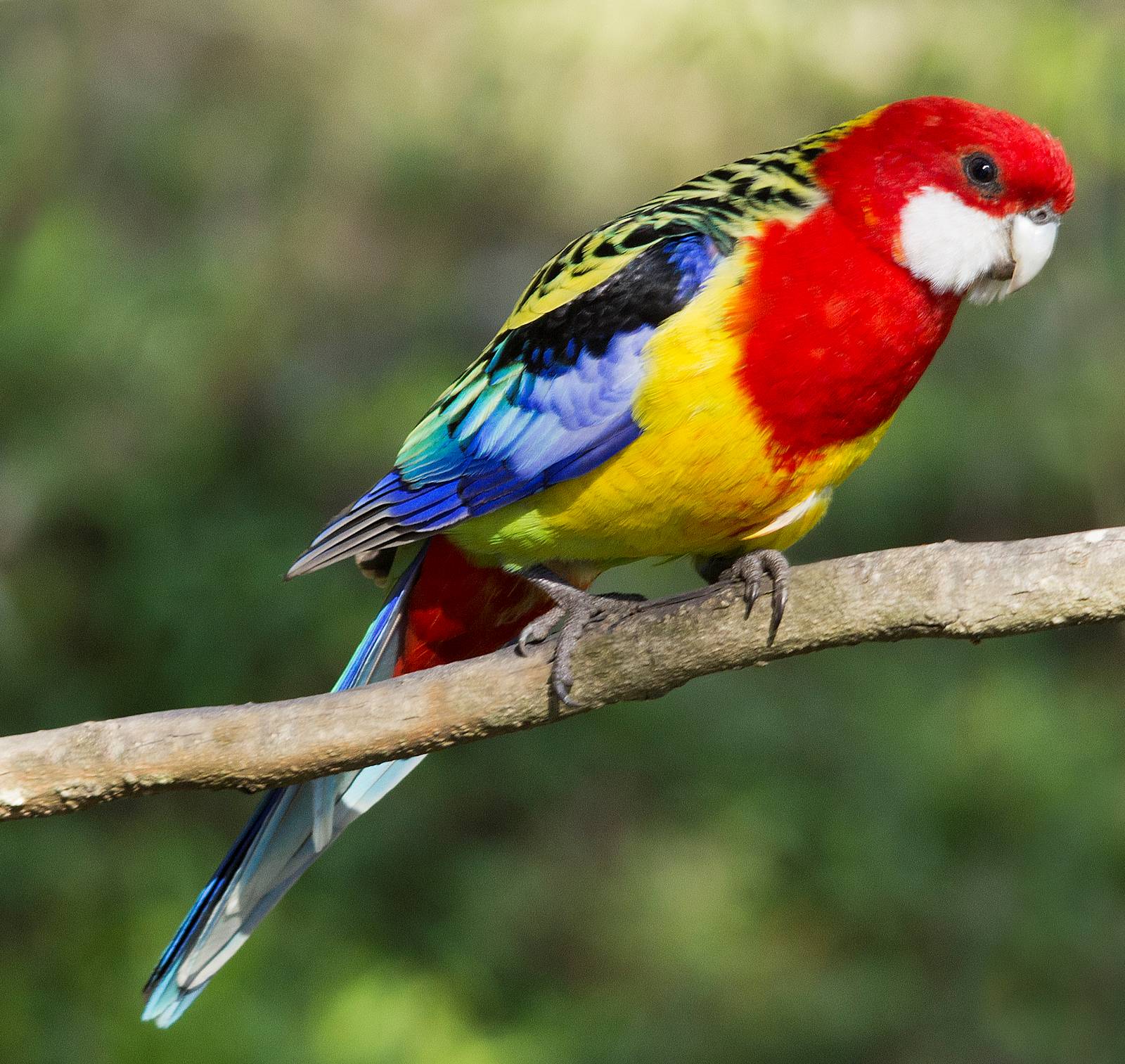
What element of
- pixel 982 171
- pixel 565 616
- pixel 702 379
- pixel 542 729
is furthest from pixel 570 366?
pixel 542 729

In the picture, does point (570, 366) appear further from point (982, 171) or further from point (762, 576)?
point (982, 171)

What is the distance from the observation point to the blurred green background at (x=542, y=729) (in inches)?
120

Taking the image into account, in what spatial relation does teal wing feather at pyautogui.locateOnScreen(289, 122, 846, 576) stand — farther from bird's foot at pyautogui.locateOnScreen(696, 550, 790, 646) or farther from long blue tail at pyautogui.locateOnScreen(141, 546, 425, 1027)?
long blue tail at pyautogui.locateOnScreen(141, 546, 425, 1027)

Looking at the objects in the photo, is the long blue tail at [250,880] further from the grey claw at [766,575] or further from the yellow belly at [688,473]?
the grey claw at [766,575]

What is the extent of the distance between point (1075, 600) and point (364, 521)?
120 centimetres

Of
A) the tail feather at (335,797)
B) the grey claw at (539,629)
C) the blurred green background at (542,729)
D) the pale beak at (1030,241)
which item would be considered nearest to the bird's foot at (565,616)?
the grey claw at (539,629)

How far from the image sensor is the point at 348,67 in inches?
207

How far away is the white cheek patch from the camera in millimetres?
2090

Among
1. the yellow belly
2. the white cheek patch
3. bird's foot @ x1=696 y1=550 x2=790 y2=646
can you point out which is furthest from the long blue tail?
the white cheek patch

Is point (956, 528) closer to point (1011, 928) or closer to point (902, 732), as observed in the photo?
point (902, 732)

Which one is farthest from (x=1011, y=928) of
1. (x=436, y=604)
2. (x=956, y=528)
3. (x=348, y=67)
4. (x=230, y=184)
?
(x=348, y=67)

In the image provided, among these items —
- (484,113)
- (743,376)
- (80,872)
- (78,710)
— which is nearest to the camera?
(743,376)

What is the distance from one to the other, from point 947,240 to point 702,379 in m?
0.47

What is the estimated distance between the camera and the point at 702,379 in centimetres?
203
